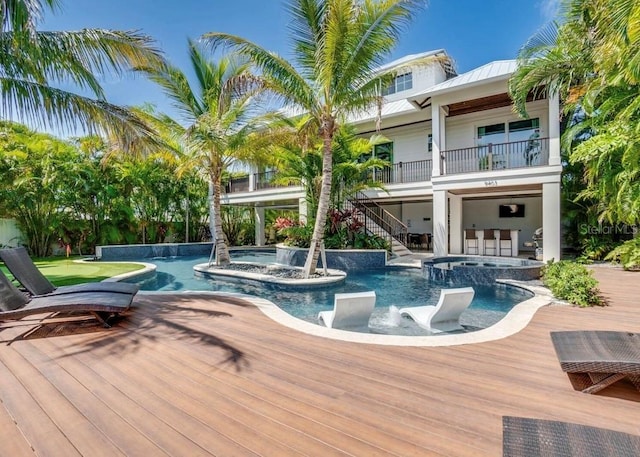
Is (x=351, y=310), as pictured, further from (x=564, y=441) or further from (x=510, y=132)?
(x=510, y=132)

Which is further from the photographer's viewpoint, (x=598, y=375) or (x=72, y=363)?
(x=72, y=363)

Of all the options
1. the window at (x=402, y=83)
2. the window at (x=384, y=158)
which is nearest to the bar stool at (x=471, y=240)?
the window at (x=384, y=158)

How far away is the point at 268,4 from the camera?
10812mm

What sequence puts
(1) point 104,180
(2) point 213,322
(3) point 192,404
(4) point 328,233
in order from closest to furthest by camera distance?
(3) point 192,404 < (2) point 213,322 < (4) point 328,233 < (1) point 104,180

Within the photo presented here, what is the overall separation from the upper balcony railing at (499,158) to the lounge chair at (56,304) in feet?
42.7

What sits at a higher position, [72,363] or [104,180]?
[104,180]

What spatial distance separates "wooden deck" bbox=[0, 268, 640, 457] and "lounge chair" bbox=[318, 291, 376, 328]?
3.30 feet

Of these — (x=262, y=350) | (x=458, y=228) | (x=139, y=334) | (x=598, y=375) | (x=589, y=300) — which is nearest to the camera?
(x=598, y=375)

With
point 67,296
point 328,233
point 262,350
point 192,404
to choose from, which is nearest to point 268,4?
point 328,233

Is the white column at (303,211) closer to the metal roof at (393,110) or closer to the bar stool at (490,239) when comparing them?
the metal roof at (393,110)

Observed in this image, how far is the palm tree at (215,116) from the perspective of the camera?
32.7ft

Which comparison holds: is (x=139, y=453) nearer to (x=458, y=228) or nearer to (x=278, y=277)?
(x=278, y=277)

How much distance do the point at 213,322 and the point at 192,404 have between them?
2411 millimetres

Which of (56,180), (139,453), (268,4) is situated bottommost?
(139,453)
